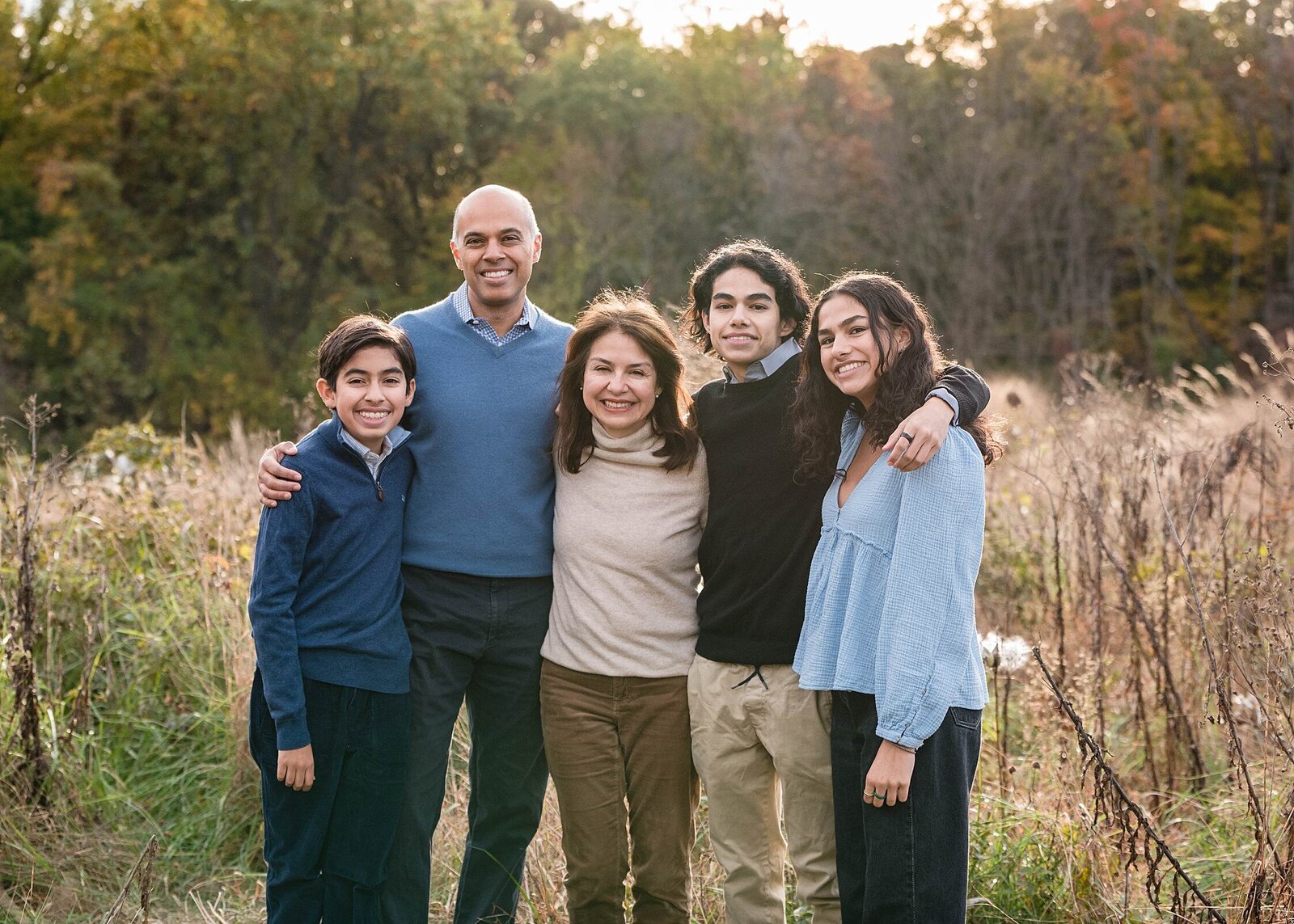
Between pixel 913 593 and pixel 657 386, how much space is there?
3.38 feet

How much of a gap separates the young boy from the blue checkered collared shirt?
1.05 feet

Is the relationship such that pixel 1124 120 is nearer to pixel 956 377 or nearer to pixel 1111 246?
pixel 1111 246

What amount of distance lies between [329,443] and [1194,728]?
11.0 feet

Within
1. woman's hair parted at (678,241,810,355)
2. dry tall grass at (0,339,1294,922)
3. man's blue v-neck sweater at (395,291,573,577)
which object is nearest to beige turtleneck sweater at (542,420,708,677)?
man's blue v-neck sweater at (395,291,573,577)

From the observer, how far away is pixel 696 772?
321cm

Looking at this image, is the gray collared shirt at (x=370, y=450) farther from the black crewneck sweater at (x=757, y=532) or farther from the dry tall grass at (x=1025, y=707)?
the dry tall grass at (x=1025, y=707)

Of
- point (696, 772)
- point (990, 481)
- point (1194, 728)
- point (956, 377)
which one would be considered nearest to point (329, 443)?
point (696, 772)

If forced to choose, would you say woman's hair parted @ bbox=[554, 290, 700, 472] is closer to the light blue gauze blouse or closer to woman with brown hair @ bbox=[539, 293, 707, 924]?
woman with brown hair @ bbox=[539, 293, 707, 924]

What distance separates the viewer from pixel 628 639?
313cm

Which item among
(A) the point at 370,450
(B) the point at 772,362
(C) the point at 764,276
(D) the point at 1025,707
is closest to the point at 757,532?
(B) the point at 772,362

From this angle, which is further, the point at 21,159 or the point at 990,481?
the point at 21,159

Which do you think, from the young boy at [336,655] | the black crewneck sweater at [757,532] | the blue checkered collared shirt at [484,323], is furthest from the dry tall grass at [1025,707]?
the blue checkered collared shirt at [484,323]

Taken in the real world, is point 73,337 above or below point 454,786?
above

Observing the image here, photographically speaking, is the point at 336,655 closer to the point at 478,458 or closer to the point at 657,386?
the point at 478,458
